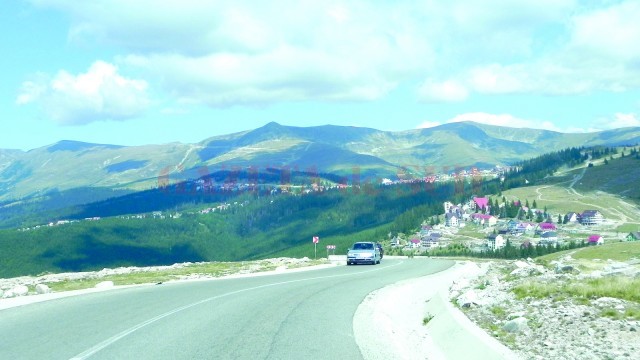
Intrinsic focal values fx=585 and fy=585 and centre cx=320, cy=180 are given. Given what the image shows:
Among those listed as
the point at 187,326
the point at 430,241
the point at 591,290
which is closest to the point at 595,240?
the point at 430,241

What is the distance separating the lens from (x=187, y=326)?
52.9 feet

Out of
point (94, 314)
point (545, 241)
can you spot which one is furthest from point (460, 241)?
point (94, 314)

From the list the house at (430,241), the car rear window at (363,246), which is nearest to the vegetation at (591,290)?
the car rear window at (363,246)

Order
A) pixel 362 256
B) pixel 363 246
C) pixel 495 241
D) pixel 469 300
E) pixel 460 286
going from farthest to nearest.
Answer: pixel 495 241 < pixel 363 246 < pixel 362 256 < pixel 460 286 < pixel 469 300

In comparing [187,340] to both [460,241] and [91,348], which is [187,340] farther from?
[460,241]

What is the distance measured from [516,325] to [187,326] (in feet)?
28.3

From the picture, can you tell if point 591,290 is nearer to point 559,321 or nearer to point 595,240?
point 559,321

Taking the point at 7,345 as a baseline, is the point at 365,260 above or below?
below

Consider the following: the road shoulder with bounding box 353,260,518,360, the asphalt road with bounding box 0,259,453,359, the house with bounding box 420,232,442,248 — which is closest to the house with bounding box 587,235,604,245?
the house with bounding box 420,232,442,248

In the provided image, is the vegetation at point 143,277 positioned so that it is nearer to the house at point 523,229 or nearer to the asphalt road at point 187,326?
the asphalt road at point 187,326

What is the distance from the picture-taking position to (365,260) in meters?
56.8

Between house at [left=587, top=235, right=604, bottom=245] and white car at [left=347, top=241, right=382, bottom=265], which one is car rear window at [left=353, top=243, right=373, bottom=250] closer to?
white car at [left=347, top=241, right=382, bottom=265]

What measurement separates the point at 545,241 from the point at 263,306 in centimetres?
16483

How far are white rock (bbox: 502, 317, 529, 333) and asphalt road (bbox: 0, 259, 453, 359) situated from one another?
3575mm
